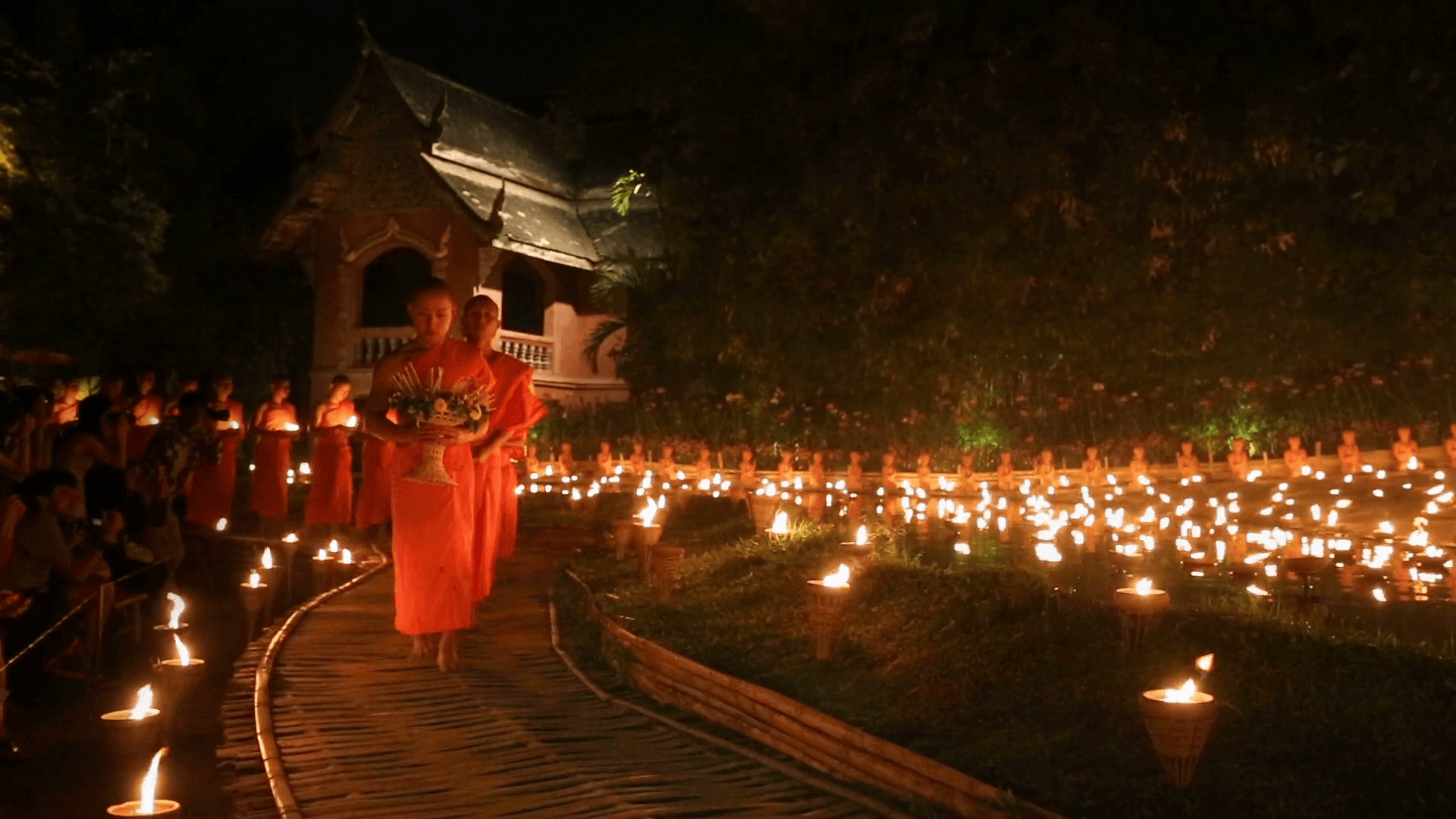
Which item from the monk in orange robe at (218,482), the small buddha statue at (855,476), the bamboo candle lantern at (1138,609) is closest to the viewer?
the bamboo candle lantern at (1138,609)

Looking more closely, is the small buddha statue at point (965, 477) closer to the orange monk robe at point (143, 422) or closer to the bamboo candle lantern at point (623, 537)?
the bamboo candle lantern at point (623, 537)

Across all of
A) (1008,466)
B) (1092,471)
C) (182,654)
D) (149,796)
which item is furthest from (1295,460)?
(149,796)

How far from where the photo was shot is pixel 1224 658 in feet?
15.9

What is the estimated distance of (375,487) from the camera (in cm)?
1044

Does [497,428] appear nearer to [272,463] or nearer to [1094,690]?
[1094,690]

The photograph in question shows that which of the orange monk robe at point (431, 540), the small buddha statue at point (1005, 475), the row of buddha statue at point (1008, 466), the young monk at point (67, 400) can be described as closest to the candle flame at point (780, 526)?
the orange monk robe at point (431, 540)

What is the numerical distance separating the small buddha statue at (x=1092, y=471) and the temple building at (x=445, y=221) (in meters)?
7.70

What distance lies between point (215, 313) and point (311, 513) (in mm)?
11189

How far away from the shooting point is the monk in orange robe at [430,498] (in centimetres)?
624

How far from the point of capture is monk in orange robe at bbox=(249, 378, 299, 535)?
39.4 feet

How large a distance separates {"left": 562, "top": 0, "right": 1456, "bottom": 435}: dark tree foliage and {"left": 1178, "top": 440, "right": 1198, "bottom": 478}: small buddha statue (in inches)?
73.0

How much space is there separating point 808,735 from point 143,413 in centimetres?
804

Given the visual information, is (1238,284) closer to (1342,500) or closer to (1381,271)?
(1381,271)

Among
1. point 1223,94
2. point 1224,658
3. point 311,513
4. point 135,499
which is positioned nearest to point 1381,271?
point 1223,94
